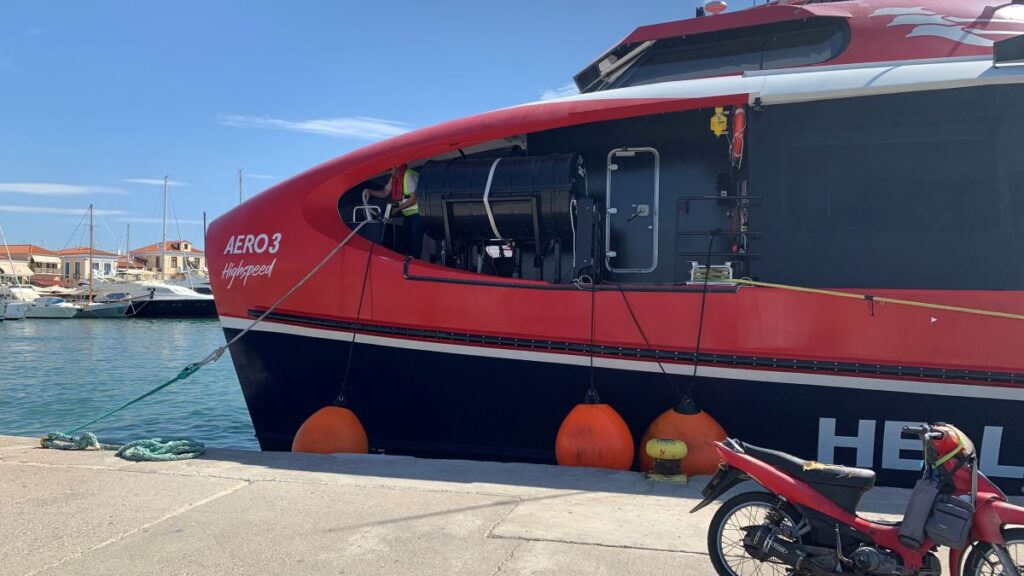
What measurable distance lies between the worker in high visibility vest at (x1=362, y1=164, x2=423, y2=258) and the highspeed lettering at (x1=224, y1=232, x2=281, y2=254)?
798 mm

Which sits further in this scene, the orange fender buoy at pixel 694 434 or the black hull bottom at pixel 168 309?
the black hull bottom at pixel 168 309

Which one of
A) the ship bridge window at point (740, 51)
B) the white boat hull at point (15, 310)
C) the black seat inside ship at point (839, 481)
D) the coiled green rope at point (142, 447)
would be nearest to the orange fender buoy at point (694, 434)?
the black seat inside ship at point (839, 481)

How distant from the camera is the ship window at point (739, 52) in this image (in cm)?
523

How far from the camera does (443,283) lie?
187 inches

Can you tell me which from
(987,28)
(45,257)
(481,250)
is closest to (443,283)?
(481,250)

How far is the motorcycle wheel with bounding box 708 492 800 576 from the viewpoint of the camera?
8.45 feet

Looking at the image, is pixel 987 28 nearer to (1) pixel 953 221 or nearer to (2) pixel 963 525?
(1) pixel 953 221

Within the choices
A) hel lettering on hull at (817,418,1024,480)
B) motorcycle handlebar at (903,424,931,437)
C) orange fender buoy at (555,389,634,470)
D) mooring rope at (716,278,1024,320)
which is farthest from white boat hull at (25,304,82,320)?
motorcycle handlebar at (903,424,931,437)

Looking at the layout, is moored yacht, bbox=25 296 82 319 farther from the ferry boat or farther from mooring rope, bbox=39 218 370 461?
the ferry boat

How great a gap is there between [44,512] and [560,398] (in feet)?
9.69

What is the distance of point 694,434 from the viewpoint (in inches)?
Result: 163

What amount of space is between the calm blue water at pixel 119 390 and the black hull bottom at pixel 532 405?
132 inches

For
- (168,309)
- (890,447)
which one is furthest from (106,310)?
(890,447)

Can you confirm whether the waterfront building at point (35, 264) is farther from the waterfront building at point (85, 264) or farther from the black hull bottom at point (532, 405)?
the black hull bottom at point (532, 405)
